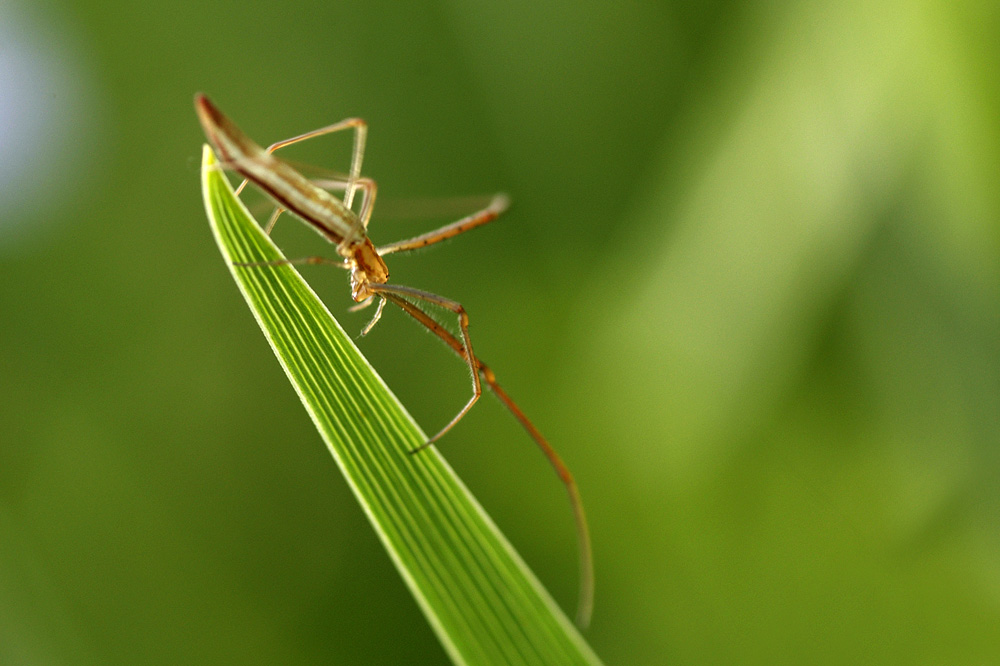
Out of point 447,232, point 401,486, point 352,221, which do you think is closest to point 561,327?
point 447,232

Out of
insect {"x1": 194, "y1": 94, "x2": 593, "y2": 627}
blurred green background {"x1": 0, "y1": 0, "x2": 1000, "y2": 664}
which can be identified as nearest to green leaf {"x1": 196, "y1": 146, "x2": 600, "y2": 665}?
insect {"x1": 194, "y1": 94, "x2": 593, "y2": 627}

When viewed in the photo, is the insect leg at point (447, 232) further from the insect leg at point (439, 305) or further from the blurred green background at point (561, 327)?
the blurred green background at point (561, 327)

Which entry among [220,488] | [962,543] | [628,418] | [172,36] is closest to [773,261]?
[628,418]

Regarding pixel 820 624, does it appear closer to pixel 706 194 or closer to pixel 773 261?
pixel 773 261

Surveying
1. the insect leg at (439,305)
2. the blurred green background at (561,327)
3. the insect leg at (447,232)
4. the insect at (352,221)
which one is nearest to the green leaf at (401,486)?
the insect at (352,221)

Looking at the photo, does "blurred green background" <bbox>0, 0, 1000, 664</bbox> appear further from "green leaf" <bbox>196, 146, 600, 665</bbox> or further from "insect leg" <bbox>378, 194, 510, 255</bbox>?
"green leaf" <bbox>196, 146, 600, 665</bbox>

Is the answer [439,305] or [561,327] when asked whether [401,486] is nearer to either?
[439,305]
